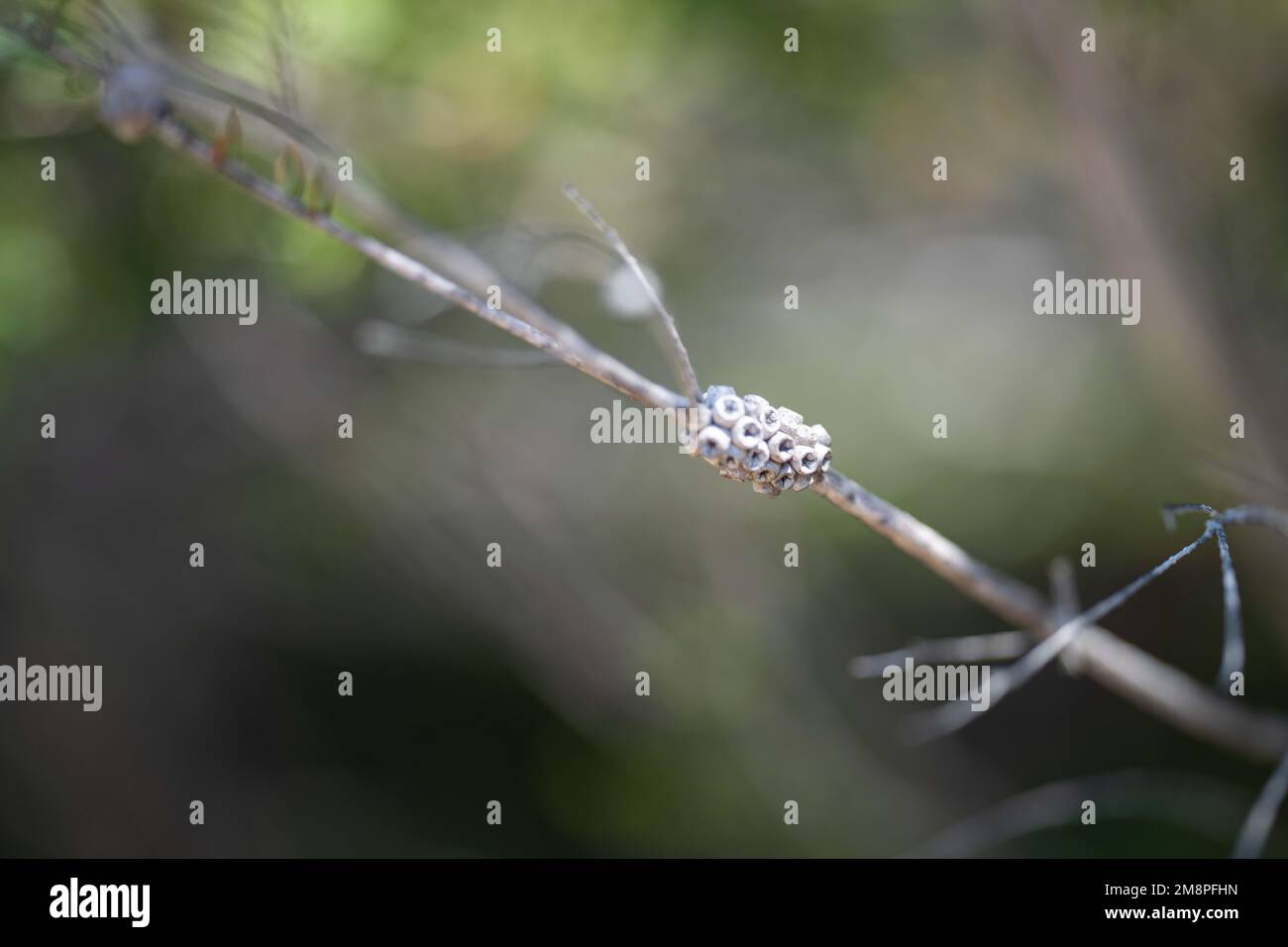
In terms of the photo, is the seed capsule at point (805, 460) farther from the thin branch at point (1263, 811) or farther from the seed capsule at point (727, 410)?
the thin branch at point (1263, 811)

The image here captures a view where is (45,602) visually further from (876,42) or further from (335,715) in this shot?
(876,42)

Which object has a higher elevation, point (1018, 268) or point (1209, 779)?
point (1018, 268)

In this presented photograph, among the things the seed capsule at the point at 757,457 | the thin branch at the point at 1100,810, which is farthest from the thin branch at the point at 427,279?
the thin branch at the point at 1100,810

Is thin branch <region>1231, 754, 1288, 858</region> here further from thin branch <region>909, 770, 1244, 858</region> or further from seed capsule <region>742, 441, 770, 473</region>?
thin branch <region>909, 770, 1244, 858</region>

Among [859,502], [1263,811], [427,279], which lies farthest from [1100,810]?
[427,279]

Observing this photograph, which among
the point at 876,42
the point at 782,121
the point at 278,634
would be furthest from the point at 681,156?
the point at 278,634

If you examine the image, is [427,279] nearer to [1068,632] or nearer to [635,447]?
[1068,632]

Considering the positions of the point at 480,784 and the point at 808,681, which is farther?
the point at 480,784
